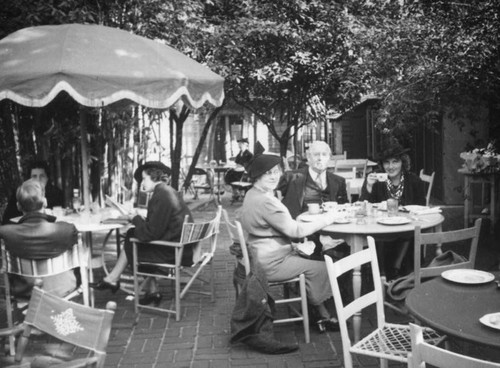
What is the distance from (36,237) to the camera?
421 centimetres

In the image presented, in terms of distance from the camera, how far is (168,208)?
203 inches

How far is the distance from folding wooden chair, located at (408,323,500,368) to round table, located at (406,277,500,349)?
1.68 ft

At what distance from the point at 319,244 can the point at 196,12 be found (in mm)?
5567

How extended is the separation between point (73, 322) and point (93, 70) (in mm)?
2654

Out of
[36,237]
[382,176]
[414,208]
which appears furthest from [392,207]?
[36,237]

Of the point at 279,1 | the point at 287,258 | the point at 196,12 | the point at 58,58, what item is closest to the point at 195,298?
the point at 287,258

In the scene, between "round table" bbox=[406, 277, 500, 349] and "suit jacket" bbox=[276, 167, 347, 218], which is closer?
"round table" bbox=[406, 277, 500, 349]

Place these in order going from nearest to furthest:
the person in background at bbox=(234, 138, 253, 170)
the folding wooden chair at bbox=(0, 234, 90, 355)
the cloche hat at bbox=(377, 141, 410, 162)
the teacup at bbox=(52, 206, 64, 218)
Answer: the folding wooden chair at bbox=(0, 234, 90, 355) < the teacup at bbox=(52, 206, 64, 218) < the cloche hat at bbox=(377, 141, 410, 162) < the person in background at bbox=(234, 138, 253, 170)

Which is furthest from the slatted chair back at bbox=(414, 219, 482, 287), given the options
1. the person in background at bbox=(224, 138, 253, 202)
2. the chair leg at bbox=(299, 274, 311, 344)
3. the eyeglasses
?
the person in background at bbox=(224, 138, 253, 202)

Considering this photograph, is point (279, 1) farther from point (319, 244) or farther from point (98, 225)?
point (98, 225)

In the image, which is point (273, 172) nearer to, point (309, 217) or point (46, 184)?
point (309, 217)

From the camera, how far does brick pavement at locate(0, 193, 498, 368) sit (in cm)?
413

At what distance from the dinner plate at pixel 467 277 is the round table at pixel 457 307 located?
0.02m

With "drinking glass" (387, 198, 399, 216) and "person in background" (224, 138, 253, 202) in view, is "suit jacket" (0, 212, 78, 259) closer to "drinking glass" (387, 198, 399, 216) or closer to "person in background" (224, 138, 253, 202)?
"drinking glass" (387, 198, 399, 216)
